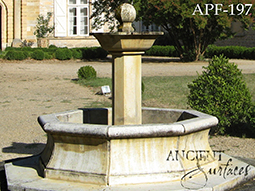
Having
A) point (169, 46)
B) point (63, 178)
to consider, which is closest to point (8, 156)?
point (63, 178)

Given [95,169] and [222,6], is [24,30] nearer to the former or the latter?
[222,6]

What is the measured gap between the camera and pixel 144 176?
3.68 meters

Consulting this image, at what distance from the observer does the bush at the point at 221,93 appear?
6.02m

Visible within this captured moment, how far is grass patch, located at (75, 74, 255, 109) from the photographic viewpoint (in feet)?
28.5

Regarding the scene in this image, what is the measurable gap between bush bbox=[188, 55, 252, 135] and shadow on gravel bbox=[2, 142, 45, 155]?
2245mm

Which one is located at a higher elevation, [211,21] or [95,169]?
[211,21]

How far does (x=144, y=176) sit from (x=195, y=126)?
25.6 inches

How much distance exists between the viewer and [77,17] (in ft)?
77.6

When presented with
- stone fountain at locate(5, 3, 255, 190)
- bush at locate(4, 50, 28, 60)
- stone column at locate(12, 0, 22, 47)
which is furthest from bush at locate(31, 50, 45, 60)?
stone fountain at locate(5, 3, 255, 190)

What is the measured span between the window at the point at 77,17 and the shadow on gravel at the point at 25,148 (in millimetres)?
18233
